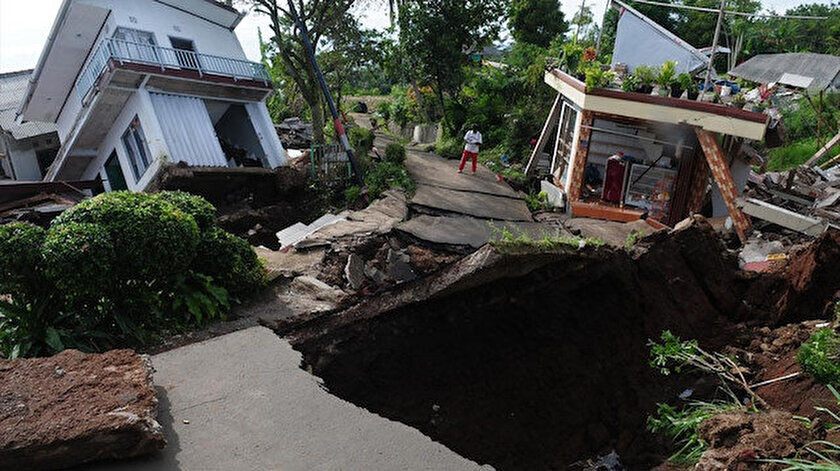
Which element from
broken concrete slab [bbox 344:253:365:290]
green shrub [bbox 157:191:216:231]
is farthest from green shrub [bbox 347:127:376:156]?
green shrub [bbox 157:191:216:231]

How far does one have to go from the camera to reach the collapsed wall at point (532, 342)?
6.98 metres

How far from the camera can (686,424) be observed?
227 inches

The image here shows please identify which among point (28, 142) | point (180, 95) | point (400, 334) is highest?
point (180, 95)

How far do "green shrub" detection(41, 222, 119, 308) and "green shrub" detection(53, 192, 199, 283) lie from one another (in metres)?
0.18

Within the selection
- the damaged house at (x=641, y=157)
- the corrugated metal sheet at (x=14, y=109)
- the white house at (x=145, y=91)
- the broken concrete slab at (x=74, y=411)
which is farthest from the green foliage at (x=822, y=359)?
the corrugated metal sheet at (x=14, y=109)

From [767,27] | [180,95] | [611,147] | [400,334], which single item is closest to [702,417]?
[400,334]

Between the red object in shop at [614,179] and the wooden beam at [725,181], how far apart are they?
219 centimetres

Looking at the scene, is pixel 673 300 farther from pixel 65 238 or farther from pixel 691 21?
pixel 691 21

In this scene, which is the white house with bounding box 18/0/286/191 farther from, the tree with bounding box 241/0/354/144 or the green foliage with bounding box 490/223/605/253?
the green foliage with bounding box 490/223/605/253

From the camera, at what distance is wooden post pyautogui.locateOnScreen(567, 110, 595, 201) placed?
47.6 ft

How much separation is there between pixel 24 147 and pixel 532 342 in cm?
2550

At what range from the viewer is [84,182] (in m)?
17.7

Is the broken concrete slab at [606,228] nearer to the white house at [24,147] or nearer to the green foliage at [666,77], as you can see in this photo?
the green foliage at [666,77]

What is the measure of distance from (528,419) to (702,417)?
2.24 metres
